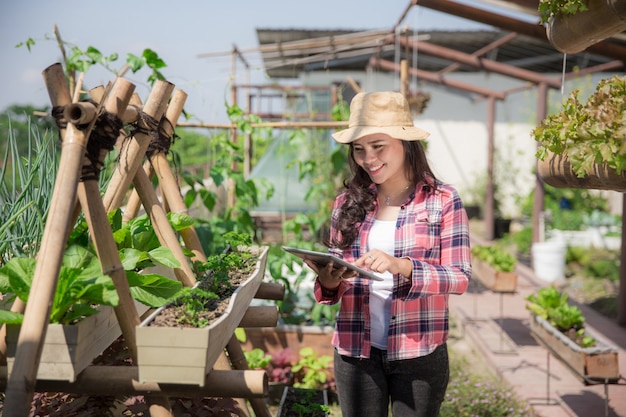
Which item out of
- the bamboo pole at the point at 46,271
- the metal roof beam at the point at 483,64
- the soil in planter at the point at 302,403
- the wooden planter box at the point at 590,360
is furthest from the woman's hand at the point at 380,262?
the metal roof beam at the point at 483,64

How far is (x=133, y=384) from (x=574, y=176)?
1.25 m

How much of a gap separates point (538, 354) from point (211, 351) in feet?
12.2

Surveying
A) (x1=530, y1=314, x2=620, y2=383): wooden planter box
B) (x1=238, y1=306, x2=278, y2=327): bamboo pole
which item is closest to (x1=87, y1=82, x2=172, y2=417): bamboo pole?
(x1=238, y1=306, x2=278, y2=327): bamboo pole

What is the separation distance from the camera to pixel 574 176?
5.44 ft

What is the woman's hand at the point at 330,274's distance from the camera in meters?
1.74

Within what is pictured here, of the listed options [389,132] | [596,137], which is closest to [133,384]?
[389,132]

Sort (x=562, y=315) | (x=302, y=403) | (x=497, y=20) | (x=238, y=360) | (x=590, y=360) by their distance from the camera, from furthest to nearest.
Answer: (x=497, y=20) < (x=562, y=315) < (x=590, y=360) < (x=302, y=403) < (x=238, y=360)

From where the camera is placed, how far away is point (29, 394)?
1193 mm

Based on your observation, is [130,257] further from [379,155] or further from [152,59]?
[152,59]

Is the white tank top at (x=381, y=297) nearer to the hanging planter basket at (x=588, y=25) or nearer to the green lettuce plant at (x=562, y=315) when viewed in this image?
the hanging planter basket at (x=588, y=25)

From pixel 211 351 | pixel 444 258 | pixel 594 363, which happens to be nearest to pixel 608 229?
pixel 594 363

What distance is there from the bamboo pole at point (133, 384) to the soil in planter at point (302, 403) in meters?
1.18

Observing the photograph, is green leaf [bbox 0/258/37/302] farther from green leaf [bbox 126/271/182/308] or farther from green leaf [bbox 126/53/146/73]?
green leaf [bbox 126/53/146/73]

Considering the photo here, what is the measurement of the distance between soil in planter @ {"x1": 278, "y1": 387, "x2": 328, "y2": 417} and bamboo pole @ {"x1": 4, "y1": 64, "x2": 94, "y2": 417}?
151 centimetres
